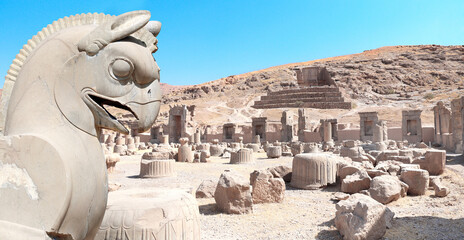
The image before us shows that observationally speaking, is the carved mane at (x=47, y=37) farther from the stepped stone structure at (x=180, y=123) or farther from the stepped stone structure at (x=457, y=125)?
the stepped stone structure at (x=180, y=123)

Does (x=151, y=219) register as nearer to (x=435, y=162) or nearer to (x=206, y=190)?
(x=206, y=190)

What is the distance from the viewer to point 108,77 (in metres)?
1.70

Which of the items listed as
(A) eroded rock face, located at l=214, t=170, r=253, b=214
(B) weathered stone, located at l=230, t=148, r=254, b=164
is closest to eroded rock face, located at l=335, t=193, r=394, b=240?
(A) eroded rock face, located at l=214, t=170, r=253, b=214

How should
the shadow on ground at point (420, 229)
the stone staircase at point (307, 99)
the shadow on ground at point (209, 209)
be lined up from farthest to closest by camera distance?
→ 1. the stone staircase at point (307, 99)
2. the shadow on ground at point (209, 209)
3. the shadow on ground at point (420, 229)

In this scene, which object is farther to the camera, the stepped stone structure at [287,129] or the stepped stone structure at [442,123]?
the stepped stone structure at [287,129]

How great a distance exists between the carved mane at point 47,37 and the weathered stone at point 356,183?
6456 mm

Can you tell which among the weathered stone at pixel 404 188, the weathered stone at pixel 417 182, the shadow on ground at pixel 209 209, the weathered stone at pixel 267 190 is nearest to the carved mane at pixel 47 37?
the shadow on ground at pixel 209 209

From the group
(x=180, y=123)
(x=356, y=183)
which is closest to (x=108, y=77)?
(x=356, y=183)

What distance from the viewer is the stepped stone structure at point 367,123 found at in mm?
23786

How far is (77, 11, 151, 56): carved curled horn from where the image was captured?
1.68m

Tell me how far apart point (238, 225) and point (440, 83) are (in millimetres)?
57798

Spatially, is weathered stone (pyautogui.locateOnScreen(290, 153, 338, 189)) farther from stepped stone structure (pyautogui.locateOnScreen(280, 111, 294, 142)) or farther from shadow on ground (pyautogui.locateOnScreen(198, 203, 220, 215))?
stepped stone structure (pyautogui.locateOnScreen(280, 111, 294, 142))

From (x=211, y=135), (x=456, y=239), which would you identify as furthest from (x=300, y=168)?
(x=211, y=135)

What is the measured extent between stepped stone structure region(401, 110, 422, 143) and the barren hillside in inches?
382
